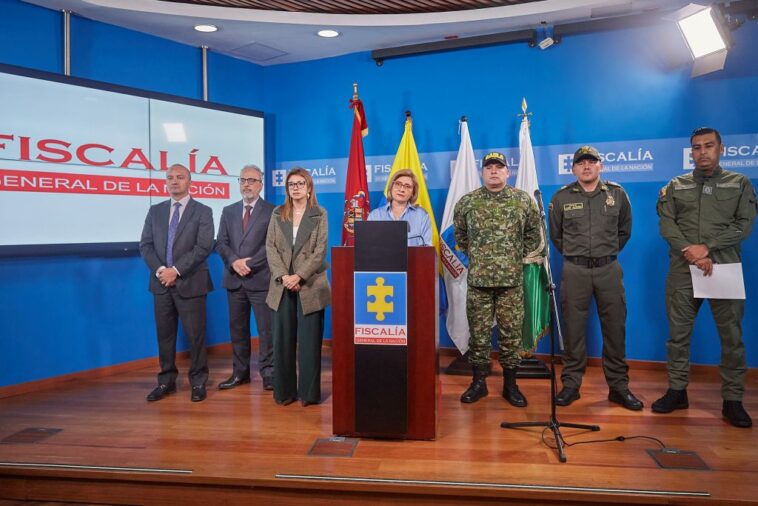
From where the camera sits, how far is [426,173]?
17.6ft

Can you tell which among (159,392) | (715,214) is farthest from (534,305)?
(159,392)

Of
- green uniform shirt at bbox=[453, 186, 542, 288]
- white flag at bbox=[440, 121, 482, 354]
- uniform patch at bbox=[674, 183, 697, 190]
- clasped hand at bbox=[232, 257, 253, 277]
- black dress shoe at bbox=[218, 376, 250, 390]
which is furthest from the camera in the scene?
white flag at bbox=[440, 121, 482, 354]

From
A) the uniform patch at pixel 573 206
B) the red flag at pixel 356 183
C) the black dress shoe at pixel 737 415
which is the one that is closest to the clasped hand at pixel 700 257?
the uniform patch at pixel 573 206

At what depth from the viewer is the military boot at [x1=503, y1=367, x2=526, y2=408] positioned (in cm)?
369

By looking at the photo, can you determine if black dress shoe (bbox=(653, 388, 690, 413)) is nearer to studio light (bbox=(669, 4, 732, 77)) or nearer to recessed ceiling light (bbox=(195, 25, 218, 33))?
studio light (bbox=(669, 4, 732, 77))

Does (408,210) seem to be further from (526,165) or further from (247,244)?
(526,165)

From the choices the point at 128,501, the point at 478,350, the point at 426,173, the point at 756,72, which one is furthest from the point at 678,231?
the point at 128,501

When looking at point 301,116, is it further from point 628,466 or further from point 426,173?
point 628,466

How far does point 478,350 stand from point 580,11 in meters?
2.79

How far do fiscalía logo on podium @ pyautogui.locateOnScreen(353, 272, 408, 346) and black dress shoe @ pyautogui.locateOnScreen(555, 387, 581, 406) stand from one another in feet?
4.46

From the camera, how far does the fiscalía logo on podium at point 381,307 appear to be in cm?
294

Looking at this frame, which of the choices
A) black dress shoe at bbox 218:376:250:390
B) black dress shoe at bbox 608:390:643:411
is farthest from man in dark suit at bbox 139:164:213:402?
black dress shoe at bbox 608:390:643:411

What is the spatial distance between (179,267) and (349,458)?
181 cm

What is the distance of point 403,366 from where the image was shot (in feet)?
9.70
